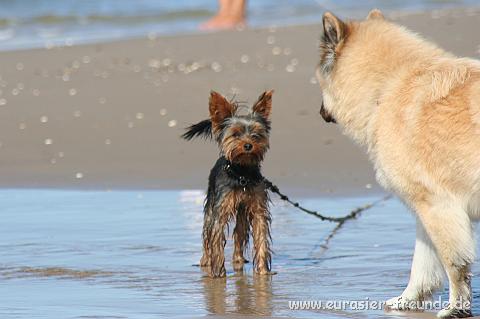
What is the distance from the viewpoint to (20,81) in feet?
45.5

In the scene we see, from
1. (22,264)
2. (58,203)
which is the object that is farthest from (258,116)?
(58,203)

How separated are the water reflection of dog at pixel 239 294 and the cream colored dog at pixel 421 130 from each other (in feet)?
2.41

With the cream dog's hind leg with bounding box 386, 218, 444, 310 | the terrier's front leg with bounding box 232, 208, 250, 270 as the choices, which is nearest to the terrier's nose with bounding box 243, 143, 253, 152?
the terrier's front leg with bounding box 232, 208, 250, 270

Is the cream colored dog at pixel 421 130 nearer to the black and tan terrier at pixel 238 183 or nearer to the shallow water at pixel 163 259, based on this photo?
the shallow water at pixel 163 259

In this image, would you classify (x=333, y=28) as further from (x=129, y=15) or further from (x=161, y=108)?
(x=129, y=15)

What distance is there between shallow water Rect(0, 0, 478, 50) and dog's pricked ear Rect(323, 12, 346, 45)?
36.3 ft

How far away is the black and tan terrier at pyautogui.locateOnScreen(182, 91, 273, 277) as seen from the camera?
7270mm

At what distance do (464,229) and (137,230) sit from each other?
318 centimetres

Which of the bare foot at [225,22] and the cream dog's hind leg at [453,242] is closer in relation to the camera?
the cream dog's hind leg at [453,242]

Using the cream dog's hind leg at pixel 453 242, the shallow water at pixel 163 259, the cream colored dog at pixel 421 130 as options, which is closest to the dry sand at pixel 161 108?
the shallow water at pixel 163 259

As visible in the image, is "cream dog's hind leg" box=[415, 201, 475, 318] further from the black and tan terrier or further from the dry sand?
the dry sand

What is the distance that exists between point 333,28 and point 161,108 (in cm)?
610

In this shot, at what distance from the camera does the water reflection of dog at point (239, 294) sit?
20.5 ft

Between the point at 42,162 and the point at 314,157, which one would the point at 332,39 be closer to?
the point at 314,157
